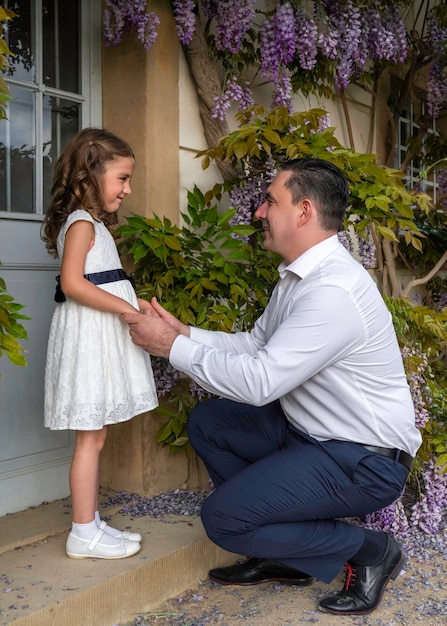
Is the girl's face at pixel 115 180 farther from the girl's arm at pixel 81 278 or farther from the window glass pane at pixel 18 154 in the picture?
the window glass pane at pixel 18 154

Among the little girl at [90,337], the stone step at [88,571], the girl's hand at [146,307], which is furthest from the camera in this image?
the girl's hand at [146,307]

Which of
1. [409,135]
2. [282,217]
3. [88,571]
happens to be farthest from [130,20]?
[409,135]

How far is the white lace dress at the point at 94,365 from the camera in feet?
7.50

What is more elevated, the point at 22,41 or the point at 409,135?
the point at 409,135

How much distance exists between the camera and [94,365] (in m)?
2.30

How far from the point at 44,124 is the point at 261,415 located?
57.7 inches

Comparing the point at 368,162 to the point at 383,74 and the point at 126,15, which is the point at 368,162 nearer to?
the point at 126,15

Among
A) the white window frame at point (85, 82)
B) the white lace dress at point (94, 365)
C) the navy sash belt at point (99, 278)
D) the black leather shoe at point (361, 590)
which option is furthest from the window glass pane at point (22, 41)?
the black leather shoe at point (361, 590)

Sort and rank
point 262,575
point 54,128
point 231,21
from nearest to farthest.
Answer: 1. point 262,575
2. point 54,128
3. point 231,21

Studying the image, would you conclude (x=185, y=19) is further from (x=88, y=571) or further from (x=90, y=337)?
(x=88, y=571)

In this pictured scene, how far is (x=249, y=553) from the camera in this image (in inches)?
87.1

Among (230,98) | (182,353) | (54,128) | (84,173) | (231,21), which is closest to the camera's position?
(182,353)

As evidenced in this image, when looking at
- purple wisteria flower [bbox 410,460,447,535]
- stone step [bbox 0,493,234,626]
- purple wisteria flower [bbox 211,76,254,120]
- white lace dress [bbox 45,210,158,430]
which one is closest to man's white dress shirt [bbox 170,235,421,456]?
white lace dress [bbox 45,210,158,430]

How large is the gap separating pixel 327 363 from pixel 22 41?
178 centimetres
